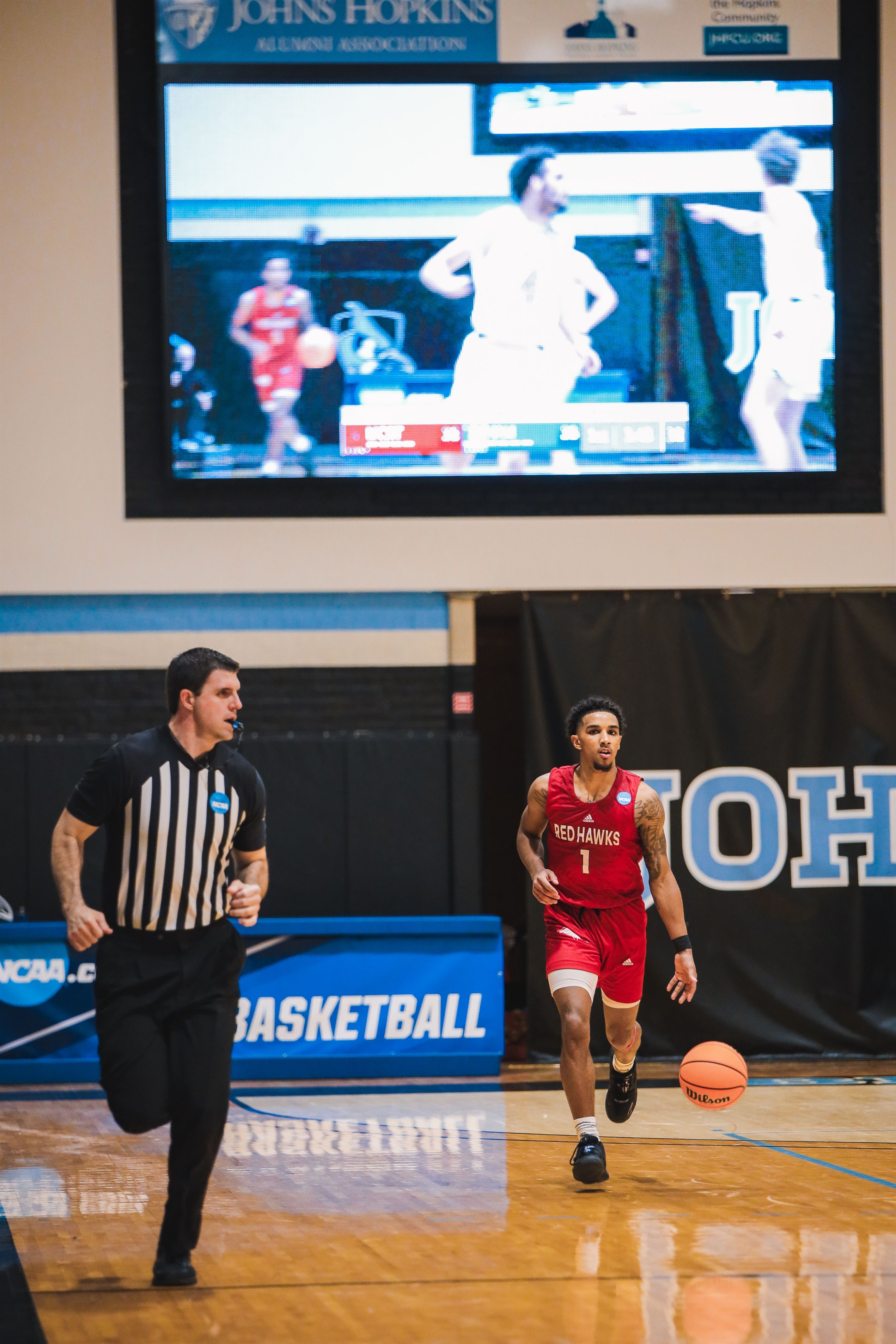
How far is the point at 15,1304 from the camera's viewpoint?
13.4 ft

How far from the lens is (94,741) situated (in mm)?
8820

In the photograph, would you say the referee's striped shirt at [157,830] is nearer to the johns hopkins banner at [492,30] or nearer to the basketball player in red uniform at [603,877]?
the basketball player in red uniform at [603,877]

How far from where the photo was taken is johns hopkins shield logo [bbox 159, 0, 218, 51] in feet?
28.8

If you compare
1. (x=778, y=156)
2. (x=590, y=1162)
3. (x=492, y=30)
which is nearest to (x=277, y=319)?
(x=492, y=30)

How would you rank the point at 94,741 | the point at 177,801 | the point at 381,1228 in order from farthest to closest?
1. the point at 94,741
2. the point at 381,1228
3. the point at 177,801

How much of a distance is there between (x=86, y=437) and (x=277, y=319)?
4.57 ft

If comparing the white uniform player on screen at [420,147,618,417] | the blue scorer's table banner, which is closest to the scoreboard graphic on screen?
the white uniform player on screen at [420,147,618,417]

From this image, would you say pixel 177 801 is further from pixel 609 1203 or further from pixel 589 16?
pixel 589 16

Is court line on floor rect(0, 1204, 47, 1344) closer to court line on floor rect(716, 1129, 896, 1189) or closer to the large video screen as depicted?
court line on floor rect(716, 1129, 896, 1189)

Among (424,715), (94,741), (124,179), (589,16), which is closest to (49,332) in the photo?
(124,179)

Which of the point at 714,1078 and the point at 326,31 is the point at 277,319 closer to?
the point at 326,31

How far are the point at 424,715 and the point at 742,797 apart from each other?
2041mm

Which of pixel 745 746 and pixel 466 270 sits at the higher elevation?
pixel 466 270

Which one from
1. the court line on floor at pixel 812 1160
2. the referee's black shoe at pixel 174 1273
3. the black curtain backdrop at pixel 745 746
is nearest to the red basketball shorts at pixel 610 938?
the court line on floor at pixel 812 1160
